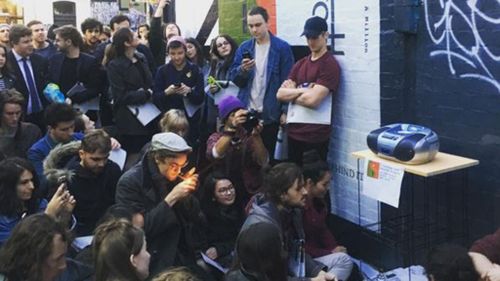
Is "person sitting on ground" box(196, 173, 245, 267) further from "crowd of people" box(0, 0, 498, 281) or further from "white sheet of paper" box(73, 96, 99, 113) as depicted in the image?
"white sheet of paper" box(73, 96, 99, 113)

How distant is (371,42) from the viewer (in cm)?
500

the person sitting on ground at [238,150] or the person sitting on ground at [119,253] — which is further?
the person sitting on ground at [238,150]

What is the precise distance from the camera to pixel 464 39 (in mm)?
4238

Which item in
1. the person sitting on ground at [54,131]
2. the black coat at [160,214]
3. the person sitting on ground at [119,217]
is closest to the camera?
the person sitting on ground at [119,217]

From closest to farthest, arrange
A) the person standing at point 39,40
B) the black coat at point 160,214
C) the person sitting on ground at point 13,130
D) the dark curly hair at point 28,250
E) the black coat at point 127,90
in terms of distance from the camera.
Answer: the dark curly hair at point 28,250 → the black coat at point 160,214 → the person sitting on ground at point 13,130 → the black coat at point 127,90 → the person standing at point 39,40

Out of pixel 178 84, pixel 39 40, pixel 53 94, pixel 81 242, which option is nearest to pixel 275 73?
pixel 178 84

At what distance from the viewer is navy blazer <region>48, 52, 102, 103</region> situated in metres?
6.45

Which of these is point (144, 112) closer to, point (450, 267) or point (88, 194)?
point (88, 194)

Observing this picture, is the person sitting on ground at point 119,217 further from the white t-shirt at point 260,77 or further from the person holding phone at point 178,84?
the person holding phone at point 178,84

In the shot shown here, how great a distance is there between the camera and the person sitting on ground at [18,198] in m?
3.90

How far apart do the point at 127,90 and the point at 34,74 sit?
3.69 ft

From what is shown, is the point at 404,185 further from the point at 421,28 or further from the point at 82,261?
the point at 82,261

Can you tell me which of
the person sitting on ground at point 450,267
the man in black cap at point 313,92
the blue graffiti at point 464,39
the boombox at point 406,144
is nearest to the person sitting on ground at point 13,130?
the man in black cap at point 313,92

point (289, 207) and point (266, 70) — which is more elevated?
point (266, 70)
